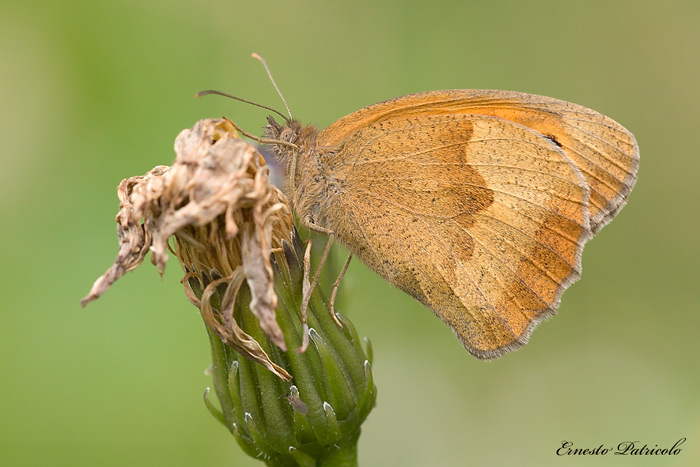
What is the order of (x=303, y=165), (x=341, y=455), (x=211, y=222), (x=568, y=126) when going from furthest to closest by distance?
1. (x=303, y=165)
2. (x=568, y=126)
3. (x=341, y=455)
4. (x=211, y=222)

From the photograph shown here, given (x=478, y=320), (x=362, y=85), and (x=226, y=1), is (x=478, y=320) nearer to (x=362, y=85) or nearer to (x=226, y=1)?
(x=362, y=85)

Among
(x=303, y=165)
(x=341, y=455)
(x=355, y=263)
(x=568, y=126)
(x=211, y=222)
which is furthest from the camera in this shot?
(x=355, y=263)

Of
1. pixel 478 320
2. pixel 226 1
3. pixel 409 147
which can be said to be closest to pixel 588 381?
pixel 478 320

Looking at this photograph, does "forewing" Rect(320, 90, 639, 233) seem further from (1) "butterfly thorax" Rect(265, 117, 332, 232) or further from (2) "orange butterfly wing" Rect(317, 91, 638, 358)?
(1) "butterfly thorax" Rect(265, 117, 332, 232)

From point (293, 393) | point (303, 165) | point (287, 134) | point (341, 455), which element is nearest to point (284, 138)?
point (287, 134)

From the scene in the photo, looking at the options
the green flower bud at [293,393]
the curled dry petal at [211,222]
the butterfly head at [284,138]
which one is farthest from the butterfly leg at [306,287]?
the butterfly head at [284,138]

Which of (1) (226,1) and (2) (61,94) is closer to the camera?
(2) (61,94)

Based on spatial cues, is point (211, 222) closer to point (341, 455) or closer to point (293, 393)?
point (293, 393)
